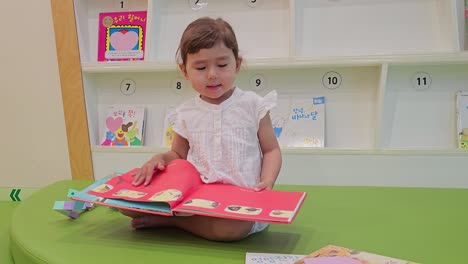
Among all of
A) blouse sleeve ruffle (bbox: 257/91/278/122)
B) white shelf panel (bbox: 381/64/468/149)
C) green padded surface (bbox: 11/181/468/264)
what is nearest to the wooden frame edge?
green padded surface (bbox: 11/181/468/264)

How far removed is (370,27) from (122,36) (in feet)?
3.62

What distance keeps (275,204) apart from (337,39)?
1.13m

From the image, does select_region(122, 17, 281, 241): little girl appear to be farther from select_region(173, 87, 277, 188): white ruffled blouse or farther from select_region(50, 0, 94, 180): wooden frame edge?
select_region(50, 0, 94, 180): wooden frame edge

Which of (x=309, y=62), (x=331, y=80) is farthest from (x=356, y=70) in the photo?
(x=309, y=62)

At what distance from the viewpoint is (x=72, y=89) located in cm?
207

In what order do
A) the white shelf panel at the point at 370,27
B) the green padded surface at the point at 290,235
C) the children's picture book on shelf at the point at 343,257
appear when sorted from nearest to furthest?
the children's picture book on shelf at the point at 343,257 → the green padded surface at the point at 290,235 → the white shelf panel at the point at 370,27

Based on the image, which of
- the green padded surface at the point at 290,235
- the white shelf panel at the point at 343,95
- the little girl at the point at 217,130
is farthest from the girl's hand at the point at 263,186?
the white shelf panel at the point at 343,95

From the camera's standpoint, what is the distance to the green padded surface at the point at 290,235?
98 centimetres

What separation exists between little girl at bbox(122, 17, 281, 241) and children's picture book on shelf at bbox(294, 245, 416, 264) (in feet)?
0.63

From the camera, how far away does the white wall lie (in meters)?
2.09

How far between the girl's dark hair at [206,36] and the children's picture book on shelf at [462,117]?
1125mm

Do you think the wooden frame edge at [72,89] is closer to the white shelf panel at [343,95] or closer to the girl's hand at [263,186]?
the white shelf panel at [343,95]

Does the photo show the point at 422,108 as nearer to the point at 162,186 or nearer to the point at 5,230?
the point at 162,186

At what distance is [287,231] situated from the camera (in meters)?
1.13
